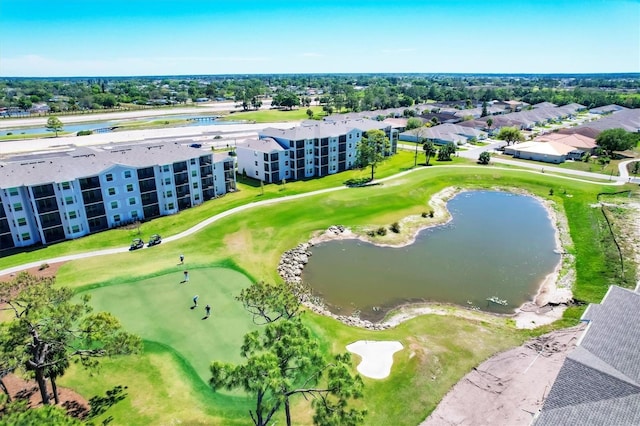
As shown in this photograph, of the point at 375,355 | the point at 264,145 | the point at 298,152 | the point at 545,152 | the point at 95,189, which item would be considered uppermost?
the point at 264,145

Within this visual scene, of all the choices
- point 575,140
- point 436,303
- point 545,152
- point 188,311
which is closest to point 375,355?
point 436,303

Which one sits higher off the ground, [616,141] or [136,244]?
[616,141]

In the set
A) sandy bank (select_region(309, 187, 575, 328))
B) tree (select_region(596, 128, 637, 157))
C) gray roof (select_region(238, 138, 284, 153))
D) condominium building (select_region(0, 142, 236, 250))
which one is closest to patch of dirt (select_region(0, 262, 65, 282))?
condominium building (select_region(0, 142, 236, 250))

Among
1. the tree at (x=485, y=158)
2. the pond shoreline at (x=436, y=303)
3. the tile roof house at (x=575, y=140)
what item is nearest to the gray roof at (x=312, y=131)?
the pond shoreline at (x=436, y=303)

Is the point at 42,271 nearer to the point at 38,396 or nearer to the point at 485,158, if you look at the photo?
the point at 38,396

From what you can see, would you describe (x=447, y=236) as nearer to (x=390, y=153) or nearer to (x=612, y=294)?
(x=612, y=294)

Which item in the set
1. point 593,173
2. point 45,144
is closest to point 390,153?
point 593,173
